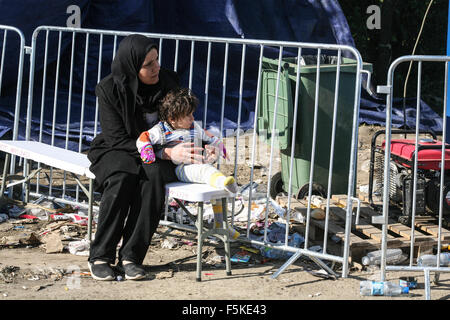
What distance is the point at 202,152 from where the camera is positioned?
4785 millimetres

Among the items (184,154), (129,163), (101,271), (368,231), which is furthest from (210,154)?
(368,231)

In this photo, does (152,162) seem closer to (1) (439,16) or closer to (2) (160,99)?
(2) (160,99)

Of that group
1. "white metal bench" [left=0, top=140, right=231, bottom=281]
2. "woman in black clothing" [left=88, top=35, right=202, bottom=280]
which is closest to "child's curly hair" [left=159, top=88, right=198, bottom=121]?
"woman in black clothing" [left=88, top=35, right=202, bottom=280]

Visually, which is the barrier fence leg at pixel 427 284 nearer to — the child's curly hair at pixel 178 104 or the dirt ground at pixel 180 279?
the dirt ground at pixel 180 279

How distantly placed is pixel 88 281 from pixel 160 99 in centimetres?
136

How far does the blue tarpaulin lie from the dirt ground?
11.1 feet

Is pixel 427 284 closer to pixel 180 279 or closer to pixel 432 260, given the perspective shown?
pixel 432 260

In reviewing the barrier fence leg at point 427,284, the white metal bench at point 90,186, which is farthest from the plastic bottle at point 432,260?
the white metal bench at point 90,186

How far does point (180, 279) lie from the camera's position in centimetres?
459

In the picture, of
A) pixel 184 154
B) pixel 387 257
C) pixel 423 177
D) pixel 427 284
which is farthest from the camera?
pixel 423 177

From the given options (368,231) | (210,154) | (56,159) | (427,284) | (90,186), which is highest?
(210,154)

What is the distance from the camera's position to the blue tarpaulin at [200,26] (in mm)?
8312

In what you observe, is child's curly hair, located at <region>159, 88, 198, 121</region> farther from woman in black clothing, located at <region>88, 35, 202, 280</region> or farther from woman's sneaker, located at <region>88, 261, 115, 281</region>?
woman's sneaker, located at <region>88, 261, 115, 281</region>

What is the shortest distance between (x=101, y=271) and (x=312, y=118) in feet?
8.92
